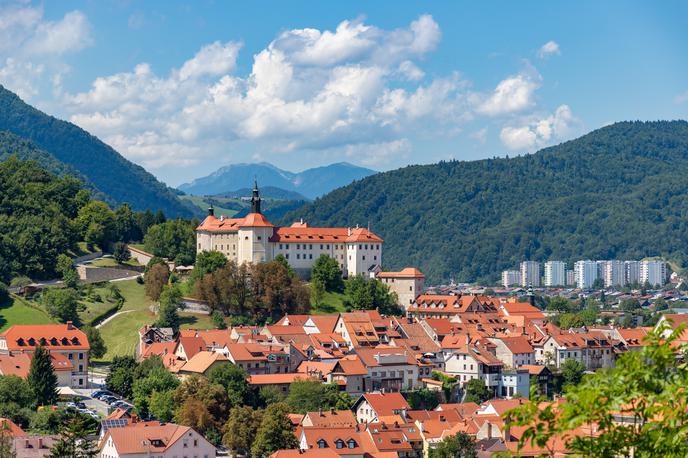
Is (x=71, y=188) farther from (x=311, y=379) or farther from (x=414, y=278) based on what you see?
(x=311, y=379)

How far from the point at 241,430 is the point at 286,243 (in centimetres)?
4300

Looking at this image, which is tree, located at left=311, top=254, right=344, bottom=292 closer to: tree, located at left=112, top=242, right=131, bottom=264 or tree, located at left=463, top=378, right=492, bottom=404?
tree, located at left=112, top=242, right=131, bottom=264

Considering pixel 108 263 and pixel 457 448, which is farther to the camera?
pixel 108 263

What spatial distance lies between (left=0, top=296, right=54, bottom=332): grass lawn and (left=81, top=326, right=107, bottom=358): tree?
23.6ft

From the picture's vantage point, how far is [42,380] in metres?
66.4

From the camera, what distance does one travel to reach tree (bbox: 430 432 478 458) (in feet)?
194

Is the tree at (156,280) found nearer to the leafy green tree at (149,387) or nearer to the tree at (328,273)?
the tree at (328,273)

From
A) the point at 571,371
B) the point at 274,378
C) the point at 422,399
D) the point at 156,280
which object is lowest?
the point at 422,399

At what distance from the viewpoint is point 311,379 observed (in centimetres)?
7338

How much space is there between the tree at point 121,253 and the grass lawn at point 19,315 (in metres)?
17.1

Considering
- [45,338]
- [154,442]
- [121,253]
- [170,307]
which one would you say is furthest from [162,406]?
[121,253]

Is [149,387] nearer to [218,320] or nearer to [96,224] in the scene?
[218,320]

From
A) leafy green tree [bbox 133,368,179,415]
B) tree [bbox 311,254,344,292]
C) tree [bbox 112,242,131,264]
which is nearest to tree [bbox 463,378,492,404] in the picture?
leafy green tree [bbox 133,368,179,415]

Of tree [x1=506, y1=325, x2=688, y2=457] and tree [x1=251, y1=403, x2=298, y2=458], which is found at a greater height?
tree [x1=506, y1=325, x2=688, y2=457]
